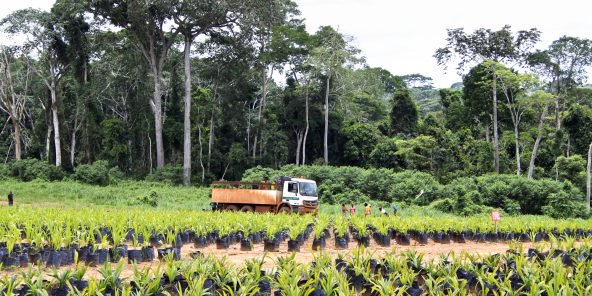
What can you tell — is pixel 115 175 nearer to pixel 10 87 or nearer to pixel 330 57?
pixel 10 87

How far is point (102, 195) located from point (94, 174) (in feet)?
21.9

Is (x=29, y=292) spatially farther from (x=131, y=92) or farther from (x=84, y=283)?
(x=131, y=92)

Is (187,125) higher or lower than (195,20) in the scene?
lower

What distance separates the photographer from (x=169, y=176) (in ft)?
113

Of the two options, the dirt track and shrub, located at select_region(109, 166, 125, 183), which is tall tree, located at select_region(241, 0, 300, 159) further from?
the dirt track

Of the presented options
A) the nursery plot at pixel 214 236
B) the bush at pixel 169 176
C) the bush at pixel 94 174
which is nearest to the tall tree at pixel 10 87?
the bush at pixel 94 174

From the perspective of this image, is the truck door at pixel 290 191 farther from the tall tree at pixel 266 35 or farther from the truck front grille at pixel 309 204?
the tall tree at pixel 266 35

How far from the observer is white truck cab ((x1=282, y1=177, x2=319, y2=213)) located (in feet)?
67.2

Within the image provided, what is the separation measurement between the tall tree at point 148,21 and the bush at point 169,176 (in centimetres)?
60

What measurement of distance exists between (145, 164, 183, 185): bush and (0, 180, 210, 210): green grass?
121 cm

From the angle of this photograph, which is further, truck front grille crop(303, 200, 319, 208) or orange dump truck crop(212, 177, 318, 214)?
truck front grille crop(303, 200, 319, 208)

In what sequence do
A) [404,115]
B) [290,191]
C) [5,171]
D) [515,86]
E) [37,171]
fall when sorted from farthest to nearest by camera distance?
[404,115] → [5,171] → [37,171] → [515,86] → [290,191]

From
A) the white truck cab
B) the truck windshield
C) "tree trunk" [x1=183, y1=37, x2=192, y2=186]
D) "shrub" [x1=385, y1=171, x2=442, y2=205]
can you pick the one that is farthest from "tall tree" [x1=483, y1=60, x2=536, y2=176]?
"tree trunk" [x1=183, y1=37, x2=192, y2=186]

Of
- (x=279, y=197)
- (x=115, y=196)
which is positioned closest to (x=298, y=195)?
(x=279, y=197)
